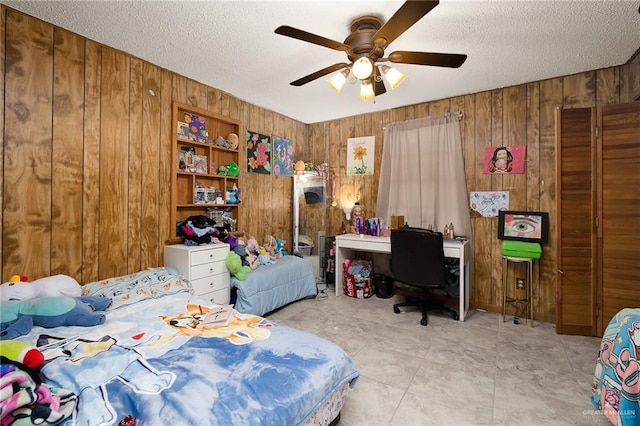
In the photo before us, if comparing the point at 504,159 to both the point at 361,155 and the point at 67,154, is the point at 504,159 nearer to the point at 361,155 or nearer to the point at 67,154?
the point at 361,155

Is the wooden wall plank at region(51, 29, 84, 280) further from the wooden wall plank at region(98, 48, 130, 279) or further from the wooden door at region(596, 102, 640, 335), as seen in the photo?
the wooden door at region(596, 102, 640, 335)

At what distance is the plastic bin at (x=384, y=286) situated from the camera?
152 inches

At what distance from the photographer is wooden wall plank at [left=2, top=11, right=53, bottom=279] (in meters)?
1.99

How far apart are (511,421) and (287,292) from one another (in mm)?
2331

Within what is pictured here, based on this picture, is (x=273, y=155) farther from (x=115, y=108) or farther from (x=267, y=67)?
(x=115, y=108)

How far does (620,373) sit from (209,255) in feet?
9.92

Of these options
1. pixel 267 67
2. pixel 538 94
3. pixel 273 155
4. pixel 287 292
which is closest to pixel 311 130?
pixel 273 155

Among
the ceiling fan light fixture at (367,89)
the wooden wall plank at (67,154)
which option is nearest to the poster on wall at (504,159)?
the ceiling fan light fixture at (367,89)

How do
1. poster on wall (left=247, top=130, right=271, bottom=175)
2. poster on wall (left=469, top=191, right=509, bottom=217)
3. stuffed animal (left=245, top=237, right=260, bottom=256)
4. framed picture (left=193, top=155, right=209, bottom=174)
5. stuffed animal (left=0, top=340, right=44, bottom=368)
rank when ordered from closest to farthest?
stuffed animal (left=0, top=340, right=44, bottom=368) → framed picture (left=193, top=155, right=209, bottom=174) → poster on wall (left=469, top=191, right=509, bottom=217) → stuffed animal (left=245, top=237, right=260, bottom=256) → poster on wall (left=247, top=130, right=271, bottom=175)

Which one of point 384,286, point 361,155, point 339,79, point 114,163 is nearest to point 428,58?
point 339,79

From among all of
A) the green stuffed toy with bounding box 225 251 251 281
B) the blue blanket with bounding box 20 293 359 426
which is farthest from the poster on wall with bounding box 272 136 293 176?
the blue blanket with bounding box 20 293 359 426

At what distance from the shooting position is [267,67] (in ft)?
9.14

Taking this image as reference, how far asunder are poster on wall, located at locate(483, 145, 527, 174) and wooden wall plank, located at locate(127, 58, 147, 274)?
3.73 m

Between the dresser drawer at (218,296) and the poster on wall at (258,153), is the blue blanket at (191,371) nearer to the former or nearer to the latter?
the dresser drawer at (218,296)
